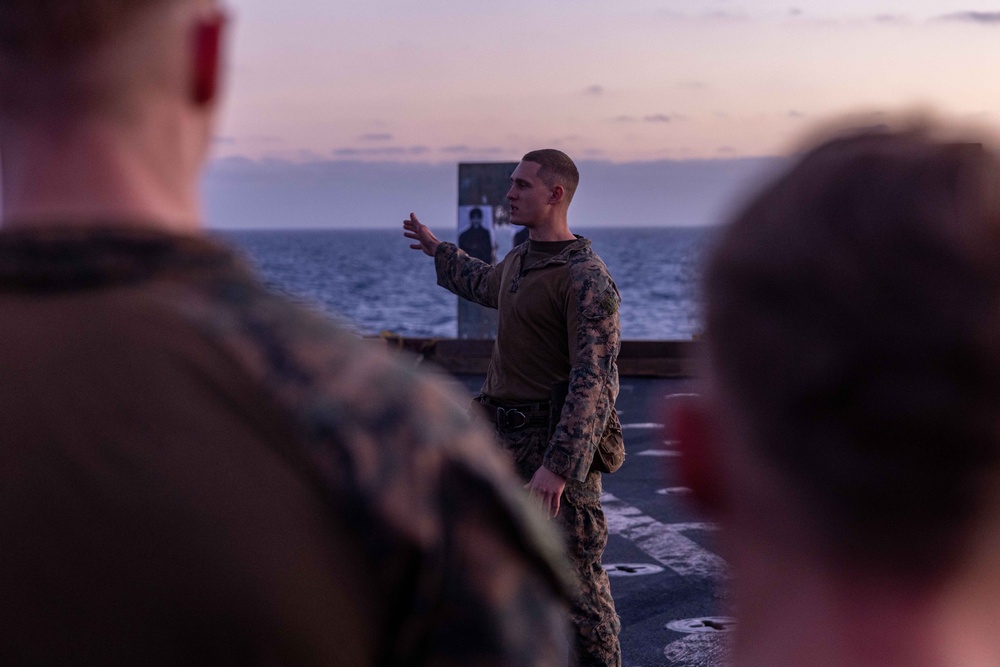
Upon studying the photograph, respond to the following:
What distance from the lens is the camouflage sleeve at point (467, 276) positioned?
19.7 feet

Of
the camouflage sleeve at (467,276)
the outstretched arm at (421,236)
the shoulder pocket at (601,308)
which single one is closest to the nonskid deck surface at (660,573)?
the shoulder pocket at (601,308)

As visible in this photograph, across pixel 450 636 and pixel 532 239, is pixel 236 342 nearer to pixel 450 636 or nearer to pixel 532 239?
pixel 450 636

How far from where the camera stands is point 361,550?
1221mm

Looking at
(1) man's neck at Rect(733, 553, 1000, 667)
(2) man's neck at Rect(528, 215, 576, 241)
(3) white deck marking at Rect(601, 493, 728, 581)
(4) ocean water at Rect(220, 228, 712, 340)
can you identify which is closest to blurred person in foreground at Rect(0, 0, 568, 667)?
(1) man's neck at Rect(733, 553, 1000, 667)

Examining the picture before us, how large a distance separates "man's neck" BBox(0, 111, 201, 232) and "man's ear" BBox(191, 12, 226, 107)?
0.07 meters

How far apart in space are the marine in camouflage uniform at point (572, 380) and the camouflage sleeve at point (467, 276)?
34cm

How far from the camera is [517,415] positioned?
5.35 m

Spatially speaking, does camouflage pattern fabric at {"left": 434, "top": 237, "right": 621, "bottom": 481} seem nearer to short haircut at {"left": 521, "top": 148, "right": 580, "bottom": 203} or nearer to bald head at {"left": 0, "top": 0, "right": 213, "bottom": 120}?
short haircut at {"left": 521, "top": 148, "right": 580, "bottom": 203}

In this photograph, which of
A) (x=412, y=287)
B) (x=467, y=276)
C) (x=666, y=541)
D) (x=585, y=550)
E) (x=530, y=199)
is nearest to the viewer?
(x=585, y=550)

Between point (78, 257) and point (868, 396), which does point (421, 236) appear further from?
point (868, 396)

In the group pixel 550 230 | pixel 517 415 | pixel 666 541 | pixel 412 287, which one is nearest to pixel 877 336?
pixel 517 415

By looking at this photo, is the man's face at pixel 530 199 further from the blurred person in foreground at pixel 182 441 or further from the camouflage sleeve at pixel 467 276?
the blurred person in foreground at pixel 182 441

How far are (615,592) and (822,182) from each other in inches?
245

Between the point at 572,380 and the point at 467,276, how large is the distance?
1.29 m
